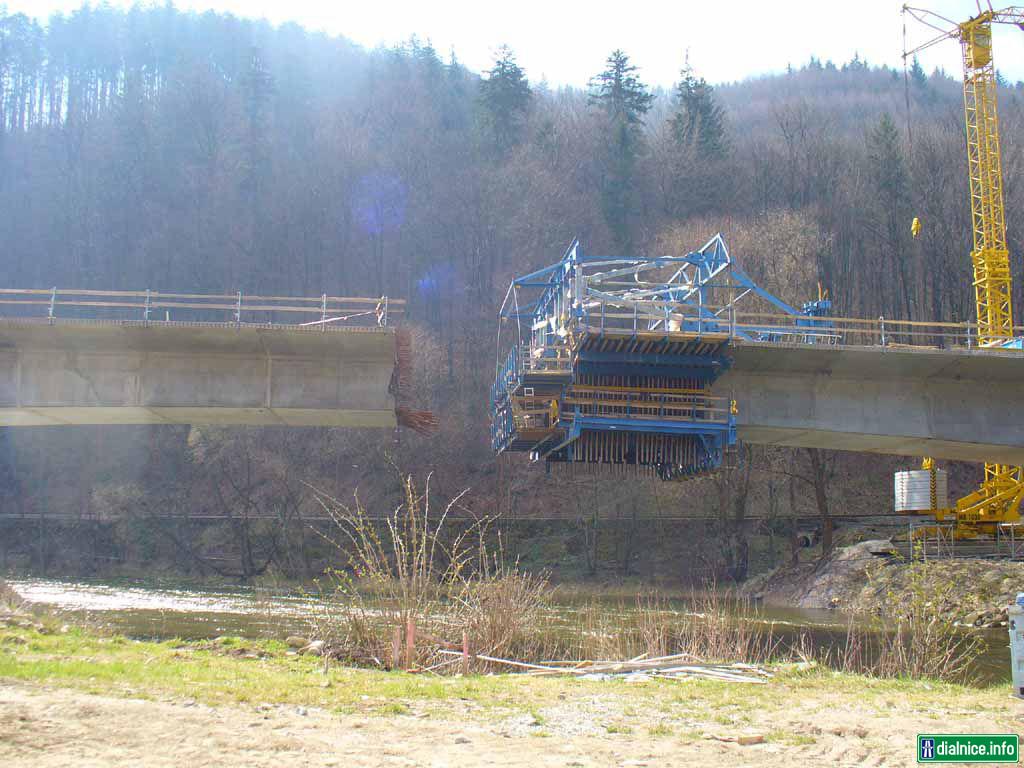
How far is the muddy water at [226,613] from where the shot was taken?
21.0 metres

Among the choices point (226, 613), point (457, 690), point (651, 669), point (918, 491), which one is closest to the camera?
point (457, 690)

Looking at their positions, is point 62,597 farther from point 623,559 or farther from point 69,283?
point 69,283

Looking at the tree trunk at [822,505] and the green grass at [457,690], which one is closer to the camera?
the green grass at [457,690]

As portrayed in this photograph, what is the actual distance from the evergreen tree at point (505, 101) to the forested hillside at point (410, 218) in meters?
0.24

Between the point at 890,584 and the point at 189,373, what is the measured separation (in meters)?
25.0

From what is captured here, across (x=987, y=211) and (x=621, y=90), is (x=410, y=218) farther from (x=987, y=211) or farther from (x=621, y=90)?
(x=987, y=211)

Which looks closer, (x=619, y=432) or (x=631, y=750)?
(x=631, y=750)

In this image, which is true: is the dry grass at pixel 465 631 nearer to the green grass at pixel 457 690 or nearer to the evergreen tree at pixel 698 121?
the green grass at pixel 457 690

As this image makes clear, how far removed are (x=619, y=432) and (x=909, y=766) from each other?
19951 mm

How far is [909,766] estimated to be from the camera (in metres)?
8.13

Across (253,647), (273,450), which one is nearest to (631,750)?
(253,647)

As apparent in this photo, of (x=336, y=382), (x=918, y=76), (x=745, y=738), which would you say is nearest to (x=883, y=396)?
(x=336, y=382)

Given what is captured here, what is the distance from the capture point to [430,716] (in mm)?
9398

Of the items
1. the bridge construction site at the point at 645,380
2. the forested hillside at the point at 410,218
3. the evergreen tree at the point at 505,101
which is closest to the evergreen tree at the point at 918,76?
the forested hillside at the point at 410,218
